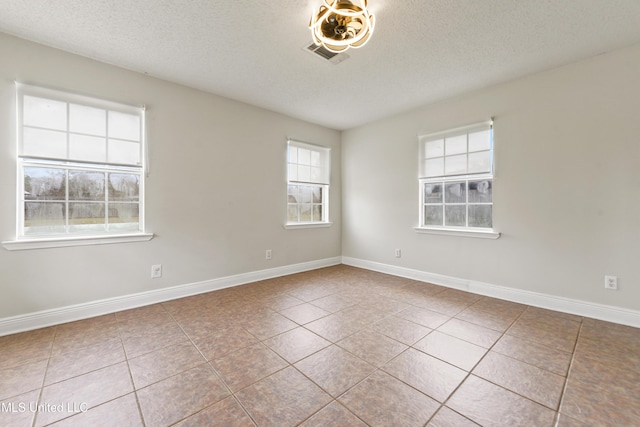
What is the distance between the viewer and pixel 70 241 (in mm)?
2482

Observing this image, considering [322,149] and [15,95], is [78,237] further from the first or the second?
[322,149]

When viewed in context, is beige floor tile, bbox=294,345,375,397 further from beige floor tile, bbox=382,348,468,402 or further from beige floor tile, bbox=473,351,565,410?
beige floor tile, bbox=473,351,565,410

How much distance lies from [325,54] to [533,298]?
3.36 metres

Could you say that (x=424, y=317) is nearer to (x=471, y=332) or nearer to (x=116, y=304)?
(x=471, y=332)

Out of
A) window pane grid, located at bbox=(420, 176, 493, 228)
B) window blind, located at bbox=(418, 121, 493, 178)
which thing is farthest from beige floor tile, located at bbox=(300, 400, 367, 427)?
window blind, located at bbox=(418, 121, 493, 178)

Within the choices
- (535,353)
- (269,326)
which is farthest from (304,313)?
(535,353)

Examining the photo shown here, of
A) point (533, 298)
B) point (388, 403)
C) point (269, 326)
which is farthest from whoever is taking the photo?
point (533, 298)

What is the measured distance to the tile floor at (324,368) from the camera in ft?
4.55

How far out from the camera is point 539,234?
112 inches

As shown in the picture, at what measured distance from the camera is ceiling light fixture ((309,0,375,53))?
1.73 m

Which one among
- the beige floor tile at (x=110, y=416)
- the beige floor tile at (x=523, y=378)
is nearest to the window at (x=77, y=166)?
the beige floor tile at (x=110, y=416)

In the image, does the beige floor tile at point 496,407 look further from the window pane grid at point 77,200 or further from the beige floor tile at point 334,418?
the window pane grid at point 77,200

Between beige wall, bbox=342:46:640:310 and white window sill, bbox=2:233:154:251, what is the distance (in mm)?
3625

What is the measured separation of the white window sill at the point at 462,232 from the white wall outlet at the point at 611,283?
94 cm
